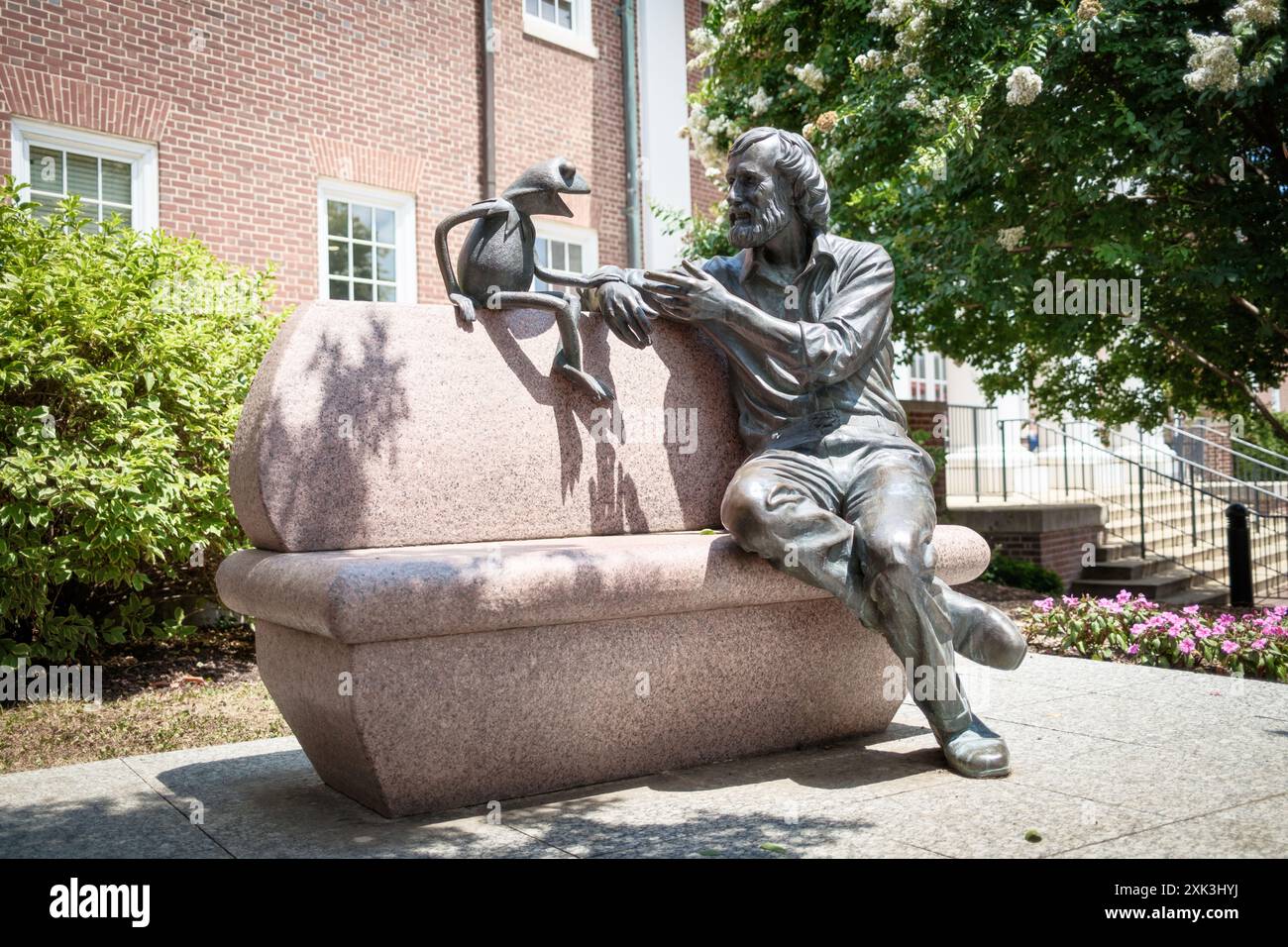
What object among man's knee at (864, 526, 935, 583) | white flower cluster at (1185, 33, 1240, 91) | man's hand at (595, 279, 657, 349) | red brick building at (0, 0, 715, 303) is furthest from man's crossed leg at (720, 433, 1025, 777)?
red brick building at (0, 0, 715, 303)

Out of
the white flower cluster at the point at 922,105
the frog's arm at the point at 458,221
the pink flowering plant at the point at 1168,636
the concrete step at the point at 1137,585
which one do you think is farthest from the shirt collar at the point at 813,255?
the concrete step at the point at 1137,585

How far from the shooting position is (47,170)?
9.14 m

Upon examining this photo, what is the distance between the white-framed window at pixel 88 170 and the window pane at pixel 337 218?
178cm

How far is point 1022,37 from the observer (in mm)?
7820

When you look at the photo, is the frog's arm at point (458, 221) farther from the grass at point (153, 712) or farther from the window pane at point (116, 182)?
the window pane at point (116, 182)

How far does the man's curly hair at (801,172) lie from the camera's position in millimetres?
4172

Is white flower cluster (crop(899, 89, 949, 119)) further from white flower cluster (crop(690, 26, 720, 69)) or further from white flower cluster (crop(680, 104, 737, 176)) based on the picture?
white flower cluster (crop(690, 26, 720, 69))

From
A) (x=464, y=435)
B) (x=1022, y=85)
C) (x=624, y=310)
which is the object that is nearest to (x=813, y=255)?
(x=624, y=310)

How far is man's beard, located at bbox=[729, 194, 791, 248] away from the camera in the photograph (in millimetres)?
4152

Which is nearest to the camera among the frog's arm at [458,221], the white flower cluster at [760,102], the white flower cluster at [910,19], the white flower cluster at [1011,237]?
the frog's arm at [458,221]

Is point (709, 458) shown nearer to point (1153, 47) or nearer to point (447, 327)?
point (447, 327)

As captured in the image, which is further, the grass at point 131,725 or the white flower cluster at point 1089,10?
the white flower cluster at point 1089,10

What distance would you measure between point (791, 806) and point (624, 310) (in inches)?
75.0

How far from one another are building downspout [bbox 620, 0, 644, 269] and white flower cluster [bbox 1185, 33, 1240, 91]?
293 inches
